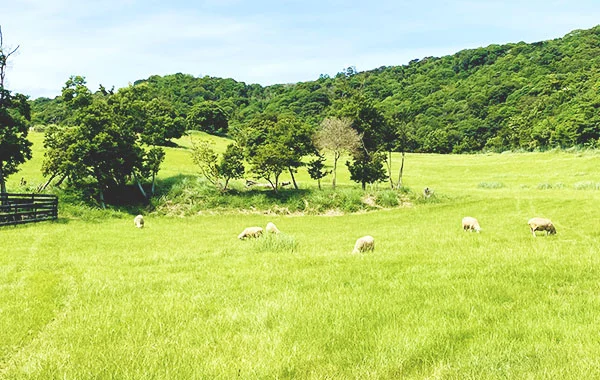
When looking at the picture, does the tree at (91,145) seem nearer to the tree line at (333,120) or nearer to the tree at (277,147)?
the tree line at (333,120)

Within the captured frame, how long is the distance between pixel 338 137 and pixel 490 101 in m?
127

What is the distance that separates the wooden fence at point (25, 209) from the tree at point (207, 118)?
85107 mm

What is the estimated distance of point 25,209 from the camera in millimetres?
33250

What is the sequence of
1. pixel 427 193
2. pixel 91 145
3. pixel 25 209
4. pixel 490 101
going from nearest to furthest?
pixel 25 209 → pixel 91 145 → pixel 427 193 → pixel 490 101

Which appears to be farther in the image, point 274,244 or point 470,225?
point 470,225

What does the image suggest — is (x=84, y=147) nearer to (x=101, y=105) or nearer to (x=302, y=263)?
(x=101, y=105)

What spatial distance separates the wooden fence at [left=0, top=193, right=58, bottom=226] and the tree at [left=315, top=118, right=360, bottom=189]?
2951cm

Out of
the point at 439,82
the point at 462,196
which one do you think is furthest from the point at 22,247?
the point at 439,82

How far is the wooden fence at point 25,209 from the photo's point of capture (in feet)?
97.6

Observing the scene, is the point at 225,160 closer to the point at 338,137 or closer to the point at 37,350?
the point at 338,137

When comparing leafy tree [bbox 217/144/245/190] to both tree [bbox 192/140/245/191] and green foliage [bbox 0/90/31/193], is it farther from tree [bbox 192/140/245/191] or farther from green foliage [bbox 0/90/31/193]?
green foliage [bbox 0/90/31/193]

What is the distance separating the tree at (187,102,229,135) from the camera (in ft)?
390

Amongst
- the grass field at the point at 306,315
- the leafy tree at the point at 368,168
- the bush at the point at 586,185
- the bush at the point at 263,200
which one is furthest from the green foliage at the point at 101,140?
the bush at the point at 586,185

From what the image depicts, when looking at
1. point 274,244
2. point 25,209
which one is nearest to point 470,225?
point 274,244
